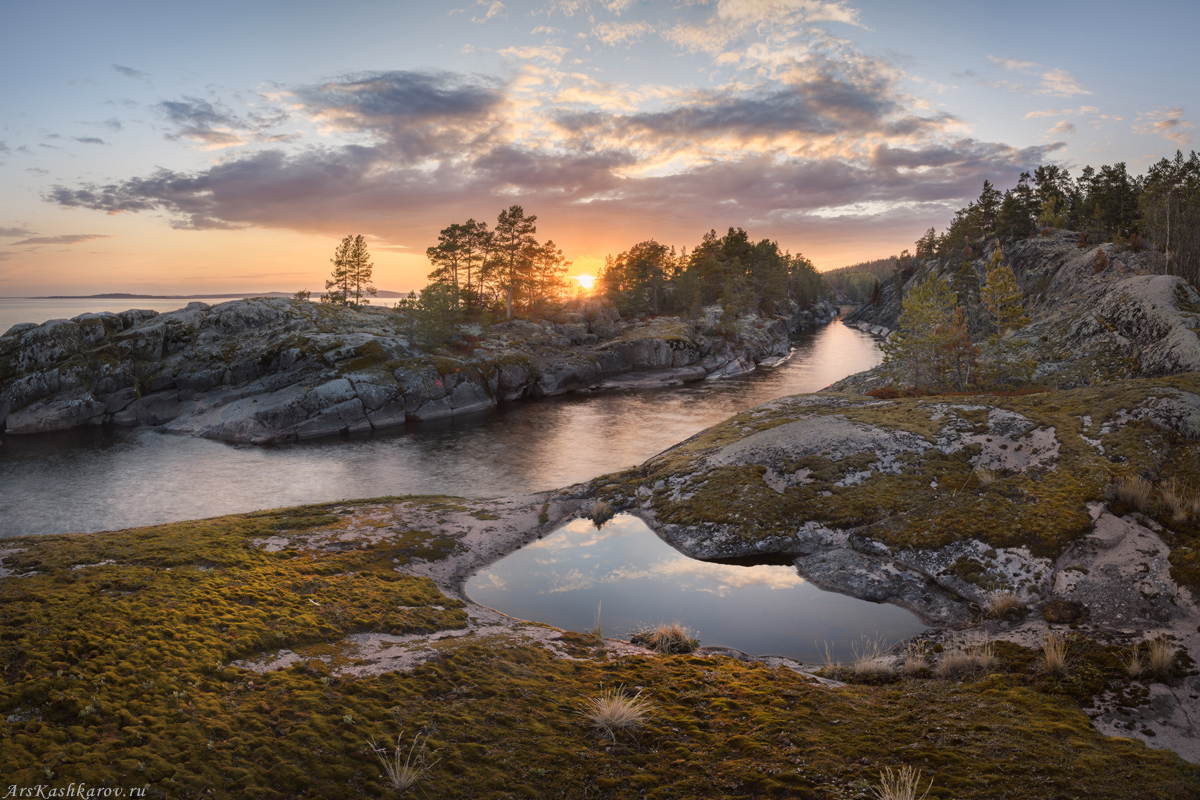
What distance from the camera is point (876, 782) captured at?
342 inches

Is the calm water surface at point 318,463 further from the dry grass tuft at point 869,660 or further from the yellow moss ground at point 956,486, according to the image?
the dry grass tuft at point 869,660

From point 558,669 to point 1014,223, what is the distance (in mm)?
123940

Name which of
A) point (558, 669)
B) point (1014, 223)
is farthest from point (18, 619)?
point (1014, 223)

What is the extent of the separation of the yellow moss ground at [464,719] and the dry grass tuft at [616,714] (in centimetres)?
22

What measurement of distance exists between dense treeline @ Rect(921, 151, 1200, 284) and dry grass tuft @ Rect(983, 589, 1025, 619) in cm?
6796

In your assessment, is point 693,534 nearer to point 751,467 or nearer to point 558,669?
point 751,467

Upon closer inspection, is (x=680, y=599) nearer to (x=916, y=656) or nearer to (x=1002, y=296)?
(x=916, y=656)

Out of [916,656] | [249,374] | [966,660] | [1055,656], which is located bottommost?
[916,656]

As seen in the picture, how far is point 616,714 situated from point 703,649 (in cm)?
561

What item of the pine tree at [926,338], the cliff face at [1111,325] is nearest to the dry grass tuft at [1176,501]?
the cliff face at [1111,325]

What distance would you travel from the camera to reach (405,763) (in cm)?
924

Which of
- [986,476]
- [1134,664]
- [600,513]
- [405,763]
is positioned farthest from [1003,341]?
[405,763]

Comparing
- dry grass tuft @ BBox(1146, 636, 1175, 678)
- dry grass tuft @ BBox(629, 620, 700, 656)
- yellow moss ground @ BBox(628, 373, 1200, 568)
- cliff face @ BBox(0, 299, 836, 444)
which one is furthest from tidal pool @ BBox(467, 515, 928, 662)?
cliff face @ BBox(0, 299, 836, 444)

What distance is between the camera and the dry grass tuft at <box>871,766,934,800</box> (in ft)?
25.1
